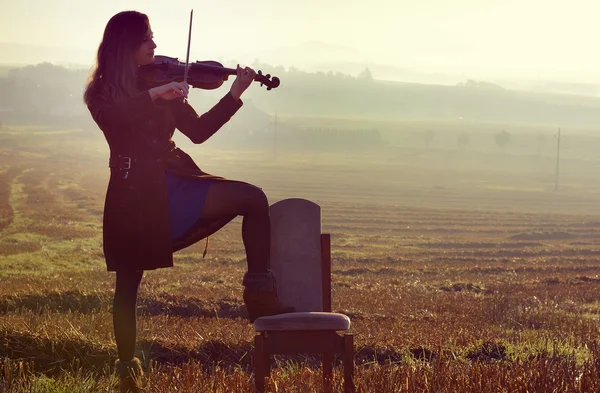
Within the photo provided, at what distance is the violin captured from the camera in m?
5.15

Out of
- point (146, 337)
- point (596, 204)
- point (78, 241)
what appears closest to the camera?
point (146, 337)

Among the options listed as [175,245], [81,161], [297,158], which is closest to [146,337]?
[175,245]

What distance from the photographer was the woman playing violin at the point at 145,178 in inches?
195

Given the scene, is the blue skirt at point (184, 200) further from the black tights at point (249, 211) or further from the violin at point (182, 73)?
the violin at point (182, 73)

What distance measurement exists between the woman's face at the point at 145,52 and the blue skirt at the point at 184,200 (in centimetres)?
65

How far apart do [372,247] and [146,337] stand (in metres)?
31.7

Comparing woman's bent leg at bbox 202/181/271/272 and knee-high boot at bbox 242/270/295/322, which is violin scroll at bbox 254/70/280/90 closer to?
woman's bent leg at bbox 202/181/271/272

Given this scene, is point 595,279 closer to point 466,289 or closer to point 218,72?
point 466,289

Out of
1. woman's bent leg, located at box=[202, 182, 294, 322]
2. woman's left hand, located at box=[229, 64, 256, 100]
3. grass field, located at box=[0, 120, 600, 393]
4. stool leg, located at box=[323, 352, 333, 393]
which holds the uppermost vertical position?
woman's left hand, located at box=[229, 64, 256, 100]

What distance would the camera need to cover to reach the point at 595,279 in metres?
26.6

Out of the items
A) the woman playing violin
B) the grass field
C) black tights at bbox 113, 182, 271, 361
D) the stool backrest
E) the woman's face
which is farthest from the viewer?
the stool backrest

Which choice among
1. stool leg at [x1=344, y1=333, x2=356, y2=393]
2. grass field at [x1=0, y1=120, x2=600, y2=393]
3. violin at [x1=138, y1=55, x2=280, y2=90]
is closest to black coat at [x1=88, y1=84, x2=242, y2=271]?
violin at [x1=138, y1=55, x2=280, y2=90]

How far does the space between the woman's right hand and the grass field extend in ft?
5.04

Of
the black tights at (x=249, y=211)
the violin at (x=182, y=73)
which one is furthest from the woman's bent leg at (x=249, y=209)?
the violin at (x=182, y=73)
